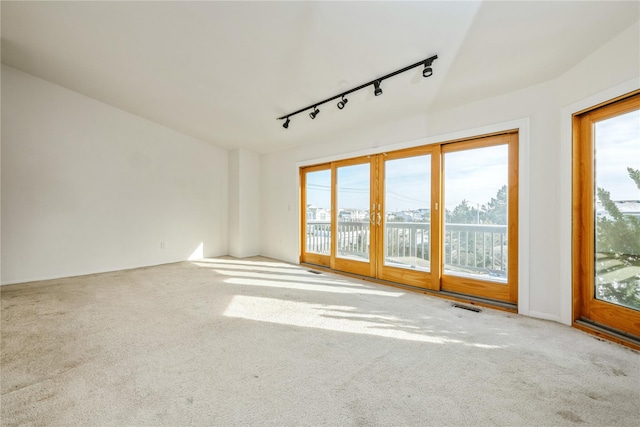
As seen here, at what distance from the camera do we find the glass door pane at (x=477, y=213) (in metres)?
3.02

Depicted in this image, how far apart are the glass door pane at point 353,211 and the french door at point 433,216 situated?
2 centimetres

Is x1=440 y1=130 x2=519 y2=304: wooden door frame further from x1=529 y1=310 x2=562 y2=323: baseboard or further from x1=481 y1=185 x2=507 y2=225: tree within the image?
x1=529 y1=310 x2=562 y2=323: baseboard

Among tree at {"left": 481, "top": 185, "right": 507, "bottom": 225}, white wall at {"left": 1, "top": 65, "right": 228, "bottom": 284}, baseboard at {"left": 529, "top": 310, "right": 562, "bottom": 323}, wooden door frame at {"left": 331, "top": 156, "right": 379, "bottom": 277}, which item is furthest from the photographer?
wooden door frame at {"left": 331, "top": 156, "right": 379, "bottom": 277}

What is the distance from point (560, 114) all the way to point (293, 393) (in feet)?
10.7

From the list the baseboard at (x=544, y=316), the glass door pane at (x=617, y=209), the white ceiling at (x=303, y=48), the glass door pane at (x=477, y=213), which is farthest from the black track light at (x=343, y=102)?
the baseboard at (x=544, y=316)

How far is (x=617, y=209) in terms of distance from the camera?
7.28ft

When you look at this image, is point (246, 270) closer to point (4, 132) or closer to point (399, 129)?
point (399, 129)

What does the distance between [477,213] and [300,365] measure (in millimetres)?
2638

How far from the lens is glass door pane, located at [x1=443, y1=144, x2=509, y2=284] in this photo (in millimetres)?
3023

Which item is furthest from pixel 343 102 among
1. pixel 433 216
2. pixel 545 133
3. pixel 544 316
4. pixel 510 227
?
pixel 544 316

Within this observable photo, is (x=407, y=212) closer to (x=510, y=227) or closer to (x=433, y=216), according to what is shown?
(x=433, y=216)

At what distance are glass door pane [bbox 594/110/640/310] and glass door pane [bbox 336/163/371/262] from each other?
8.12 ft

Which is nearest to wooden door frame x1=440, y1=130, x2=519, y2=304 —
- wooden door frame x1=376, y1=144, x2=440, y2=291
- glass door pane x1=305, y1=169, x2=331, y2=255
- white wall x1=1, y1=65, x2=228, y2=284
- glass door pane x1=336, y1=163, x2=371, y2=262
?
wooden door frame x1=376, y1=144, x2=440, y2=291

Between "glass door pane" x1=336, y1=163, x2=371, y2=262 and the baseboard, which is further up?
"glass door pane" x1=336, y1=163, x2=371, y2=262
